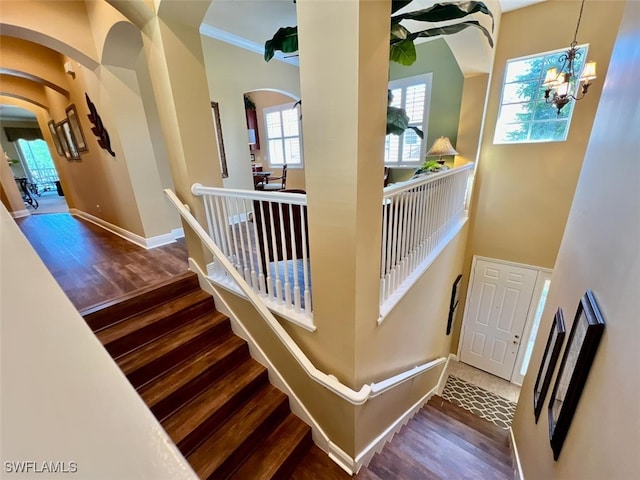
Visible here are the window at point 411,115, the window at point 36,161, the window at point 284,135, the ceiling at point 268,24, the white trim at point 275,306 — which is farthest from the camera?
the window at point 36,161

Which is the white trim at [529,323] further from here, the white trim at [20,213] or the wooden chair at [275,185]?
the white trim at [20,213]

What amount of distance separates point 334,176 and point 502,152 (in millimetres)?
4038

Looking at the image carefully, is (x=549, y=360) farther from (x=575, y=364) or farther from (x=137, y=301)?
(x=137, y=301)

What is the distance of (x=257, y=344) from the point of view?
7.20 ft

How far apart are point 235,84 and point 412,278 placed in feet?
12.5

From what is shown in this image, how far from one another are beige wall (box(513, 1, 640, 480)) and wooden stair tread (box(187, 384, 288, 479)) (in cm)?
174

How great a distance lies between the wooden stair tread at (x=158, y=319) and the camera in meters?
1.91

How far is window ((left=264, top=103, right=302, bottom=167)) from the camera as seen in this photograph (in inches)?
227

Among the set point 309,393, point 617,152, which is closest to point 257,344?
point 309,393

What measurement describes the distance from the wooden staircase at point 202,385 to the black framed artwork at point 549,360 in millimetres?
1682

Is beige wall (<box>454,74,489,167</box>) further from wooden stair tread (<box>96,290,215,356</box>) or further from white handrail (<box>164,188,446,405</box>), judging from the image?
wooden stair tread (<box>96,290,215,356</box>)

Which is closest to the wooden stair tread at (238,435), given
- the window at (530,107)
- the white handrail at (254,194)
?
the white handrail at (254,194)

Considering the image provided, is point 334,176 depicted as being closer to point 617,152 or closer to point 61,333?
point 61,333

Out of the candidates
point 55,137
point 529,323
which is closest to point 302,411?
point 529,323
